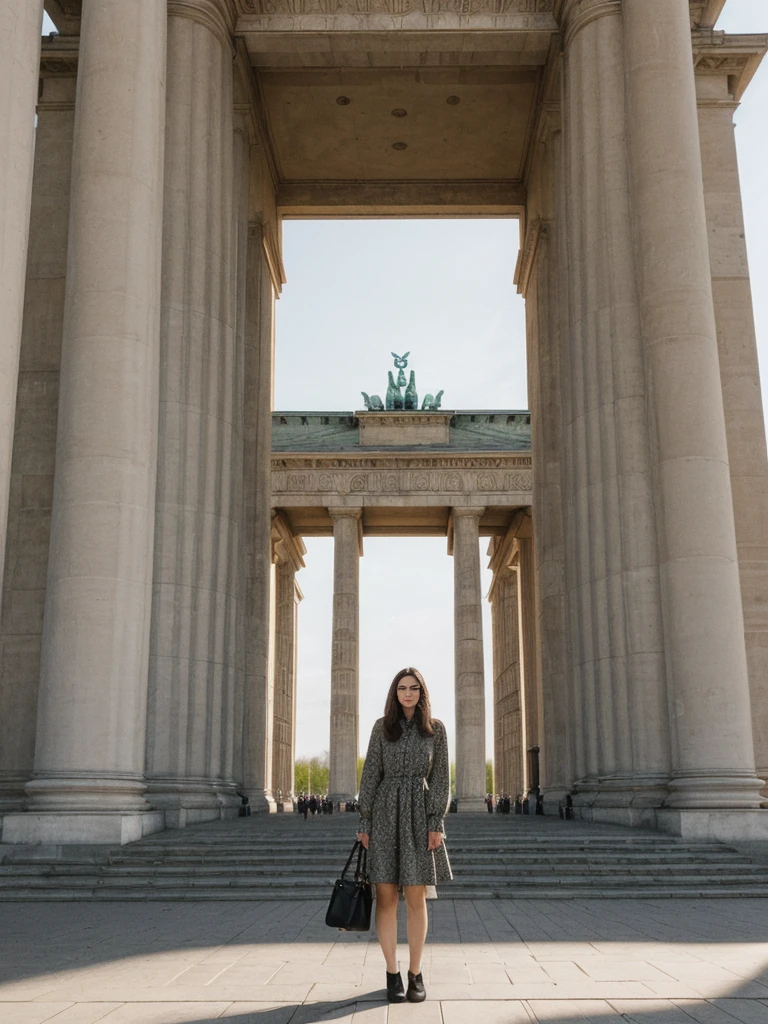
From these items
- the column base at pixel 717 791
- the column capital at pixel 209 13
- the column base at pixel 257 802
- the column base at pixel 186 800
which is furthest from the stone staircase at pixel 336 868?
the column capital at pixel 209 13

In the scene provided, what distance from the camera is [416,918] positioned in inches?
421

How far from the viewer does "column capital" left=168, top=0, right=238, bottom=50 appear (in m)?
34.3

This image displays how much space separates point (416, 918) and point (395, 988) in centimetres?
68

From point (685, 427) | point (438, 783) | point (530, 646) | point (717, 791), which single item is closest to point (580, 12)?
point (685, 427)

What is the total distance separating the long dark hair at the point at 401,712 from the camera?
11.2 m

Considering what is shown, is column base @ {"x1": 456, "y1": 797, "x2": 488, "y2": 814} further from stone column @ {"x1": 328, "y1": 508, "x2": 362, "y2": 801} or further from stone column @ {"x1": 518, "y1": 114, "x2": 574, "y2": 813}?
stone column @ {"x1": 518, "y1": 114, "x2": 574, "y2": 813}

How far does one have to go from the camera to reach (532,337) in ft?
165

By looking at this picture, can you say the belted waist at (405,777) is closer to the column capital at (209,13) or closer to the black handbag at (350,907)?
the black handbag at (350,907)

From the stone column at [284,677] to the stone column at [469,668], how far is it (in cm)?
1761

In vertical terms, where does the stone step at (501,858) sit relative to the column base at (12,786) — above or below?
below

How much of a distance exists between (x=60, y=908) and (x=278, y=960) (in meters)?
7.43

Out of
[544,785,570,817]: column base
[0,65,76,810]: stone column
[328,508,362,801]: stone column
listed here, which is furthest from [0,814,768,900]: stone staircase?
[328,508,362,801]: stone column

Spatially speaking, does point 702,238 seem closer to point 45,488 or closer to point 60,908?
point 45,488

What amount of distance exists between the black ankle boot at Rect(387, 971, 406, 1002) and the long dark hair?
2.24 meters
